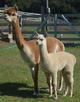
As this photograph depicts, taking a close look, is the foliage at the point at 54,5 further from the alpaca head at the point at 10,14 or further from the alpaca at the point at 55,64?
the alpaca at the point at 55,64

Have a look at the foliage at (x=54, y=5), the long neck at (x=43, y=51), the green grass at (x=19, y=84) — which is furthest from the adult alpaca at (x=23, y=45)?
the foliage at (x=54, y=5)

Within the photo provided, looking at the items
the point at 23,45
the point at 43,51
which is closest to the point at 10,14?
the point at 23,45

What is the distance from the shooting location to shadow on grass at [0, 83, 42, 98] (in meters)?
9.45

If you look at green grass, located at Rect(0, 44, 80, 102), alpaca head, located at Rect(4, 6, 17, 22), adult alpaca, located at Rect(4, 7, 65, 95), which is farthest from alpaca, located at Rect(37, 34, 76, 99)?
alpaca head, located at Rect(4, 6, 17, 22)

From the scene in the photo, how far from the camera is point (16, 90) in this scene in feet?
32.7

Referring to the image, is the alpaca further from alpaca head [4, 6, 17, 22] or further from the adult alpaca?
alpaca head [4, 6, 17, 22]

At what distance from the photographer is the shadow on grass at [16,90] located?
31.0 feet

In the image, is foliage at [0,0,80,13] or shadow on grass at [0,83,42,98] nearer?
shadow on grass at [0,83,42,98]

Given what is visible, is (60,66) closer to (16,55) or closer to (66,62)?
(66,62)

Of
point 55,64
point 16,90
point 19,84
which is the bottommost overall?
point 19,84

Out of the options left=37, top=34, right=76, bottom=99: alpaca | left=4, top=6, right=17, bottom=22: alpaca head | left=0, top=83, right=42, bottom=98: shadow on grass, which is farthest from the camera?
left=0, top=83, right=42, bottom=98: shadow on grass

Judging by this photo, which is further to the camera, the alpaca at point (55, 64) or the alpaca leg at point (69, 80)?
the alpaca leg at point (69, 80)

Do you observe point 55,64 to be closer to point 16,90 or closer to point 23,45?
point 23,45

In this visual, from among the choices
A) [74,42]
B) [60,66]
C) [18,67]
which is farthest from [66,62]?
[74,42]
